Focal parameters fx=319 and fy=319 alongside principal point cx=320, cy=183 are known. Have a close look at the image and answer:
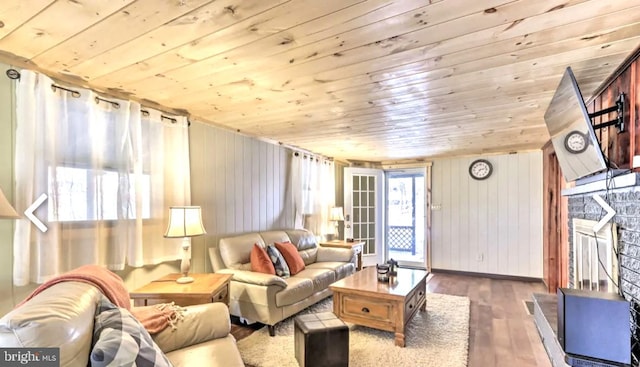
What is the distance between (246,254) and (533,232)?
449 centimetres

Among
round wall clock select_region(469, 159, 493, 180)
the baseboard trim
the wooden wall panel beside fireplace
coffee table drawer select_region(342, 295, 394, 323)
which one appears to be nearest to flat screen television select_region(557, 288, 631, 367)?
the wooden wall panel beside fireplace

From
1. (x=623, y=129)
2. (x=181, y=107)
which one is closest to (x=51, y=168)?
(x=181, y=107)

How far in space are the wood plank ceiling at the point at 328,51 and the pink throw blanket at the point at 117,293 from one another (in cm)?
121

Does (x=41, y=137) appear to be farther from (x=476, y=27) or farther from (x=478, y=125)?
(x=478, y=125)

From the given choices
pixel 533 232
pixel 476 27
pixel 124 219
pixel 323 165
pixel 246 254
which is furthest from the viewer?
pixel 323 165

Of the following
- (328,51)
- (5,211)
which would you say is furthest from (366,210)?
(5,211)

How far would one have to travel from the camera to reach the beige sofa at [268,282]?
9.68ft

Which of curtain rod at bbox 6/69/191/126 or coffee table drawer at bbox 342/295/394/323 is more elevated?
curtain rod at bbox 6/69/191/126

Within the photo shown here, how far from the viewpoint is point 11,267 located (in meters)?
1.96

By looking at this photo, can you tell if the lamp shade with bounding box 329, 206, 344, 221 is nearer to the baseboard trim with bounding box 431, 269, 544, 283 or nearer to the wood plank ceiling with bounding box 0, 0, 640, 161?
the baseboard trim with bounding box 431, 269, 544, 283

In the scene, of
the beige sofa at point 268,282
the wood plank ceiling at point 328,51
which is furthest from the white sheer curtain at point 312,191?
the wood plank ceiling at point 328,51

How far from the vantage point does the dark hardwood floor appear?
8.43ft

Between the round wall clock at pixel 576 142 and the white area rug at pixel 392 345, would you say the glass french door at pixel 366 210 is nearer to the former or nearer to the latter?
the white area rug at pixel 392 345

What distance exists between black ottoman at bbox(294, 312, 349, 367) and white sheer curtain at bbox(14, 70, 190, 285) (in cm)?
147
